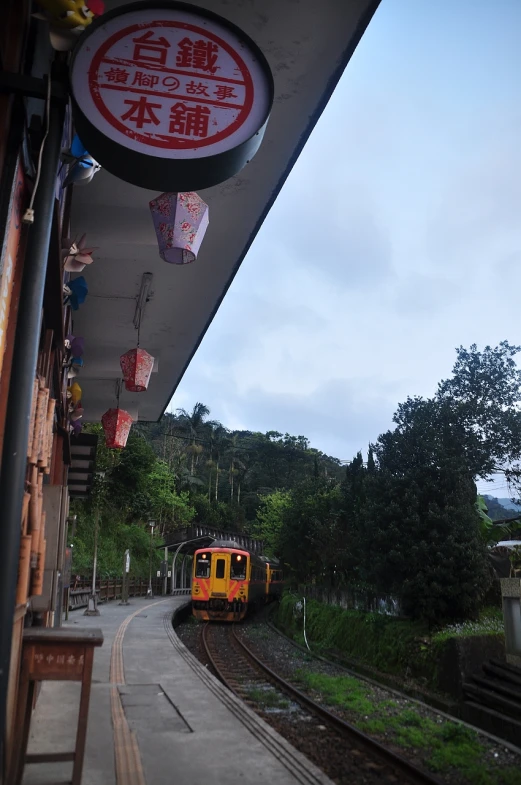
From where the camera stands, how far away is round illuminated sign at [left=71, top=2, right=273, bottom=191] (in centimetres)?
232

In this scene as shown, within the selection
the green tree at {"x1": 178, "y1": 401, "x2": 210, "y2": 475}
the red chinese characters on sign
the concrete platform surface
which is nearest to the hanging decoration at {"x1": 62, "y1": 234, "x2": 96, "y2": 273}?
the red chinese characters on sign

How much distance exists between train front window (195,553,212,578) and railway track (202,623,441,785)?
2247 mm

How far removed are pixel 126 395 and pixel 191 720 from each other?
5536 millimetres

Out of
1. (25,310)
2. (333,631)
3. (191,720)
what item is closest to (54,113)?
(25,310)

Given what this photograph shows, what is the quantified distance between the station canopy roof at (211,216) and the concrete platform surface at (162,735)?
4.19 m

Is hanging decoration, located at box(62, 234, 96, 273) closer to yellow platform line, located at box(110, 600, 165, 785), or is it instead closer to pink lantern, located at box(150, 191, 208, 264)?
pink lantern, located at box(150, 191, 208, 264)

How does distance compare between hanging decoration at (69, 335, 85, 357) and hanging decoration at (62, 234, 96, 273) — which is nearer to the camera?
hanging decoration at (62, 234, 96, 273)

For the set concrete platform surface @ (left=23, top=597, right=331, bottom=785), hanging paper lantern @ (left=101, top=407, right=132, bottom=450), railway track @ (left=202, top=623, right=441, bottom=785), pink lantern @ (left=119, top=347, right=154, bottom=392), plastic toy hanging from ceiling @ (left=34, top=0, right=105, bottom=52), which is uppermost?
plastic toy hanging from ceiling @ (left=34, top=0, right=105, bottom=52)

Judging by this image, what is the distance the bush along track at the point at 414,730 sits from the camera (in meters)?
5.46

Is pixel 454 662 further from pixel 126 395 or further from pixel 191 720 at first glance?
pixel 126 395

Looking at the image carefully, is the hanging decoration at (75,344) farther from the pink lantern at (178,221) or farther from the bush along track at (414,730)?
the bush along track at (414,730)

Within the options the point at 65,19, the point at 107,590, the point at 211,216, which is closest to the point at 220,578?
the point at 107,590

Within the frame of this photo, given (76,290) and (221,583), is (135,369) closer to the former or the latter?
(76,290)

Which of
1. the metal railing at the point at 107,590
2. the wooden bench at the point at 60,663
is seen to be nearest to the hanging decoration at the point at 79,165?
the wooden bench at the point at 60,663
